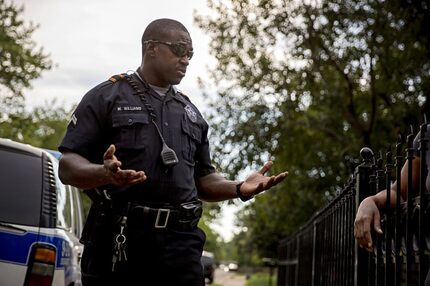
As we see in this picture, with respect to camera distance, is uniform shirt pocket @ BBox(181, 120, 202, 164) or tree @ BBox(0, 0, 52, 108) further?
tree @ BBox(0, 0, 52, 108)

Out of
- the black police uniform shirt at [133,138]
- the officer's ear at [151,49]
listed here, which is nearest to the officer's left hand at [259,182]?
the black police uniform shirt at [133,138]

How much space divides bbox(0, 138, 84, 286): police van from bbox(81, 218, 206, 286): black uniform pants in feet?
4.97

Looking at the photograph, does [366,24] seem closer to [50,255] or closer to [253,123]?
A: [253,123]

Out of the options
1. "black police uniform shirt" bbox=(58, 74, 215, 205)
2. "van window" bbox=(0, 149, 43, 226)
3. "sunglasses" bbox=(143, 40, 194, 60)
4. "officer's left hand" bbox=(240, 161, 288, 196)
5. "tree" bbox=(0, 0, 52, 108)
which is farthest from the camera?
"tree" bbox=(0, 0, 52, 108)

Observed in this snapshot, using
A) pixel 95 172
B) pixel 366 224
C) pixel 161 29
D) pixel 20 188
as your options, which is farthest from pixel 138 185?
pixel 20 188

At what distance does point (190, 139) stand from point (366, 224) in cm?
106

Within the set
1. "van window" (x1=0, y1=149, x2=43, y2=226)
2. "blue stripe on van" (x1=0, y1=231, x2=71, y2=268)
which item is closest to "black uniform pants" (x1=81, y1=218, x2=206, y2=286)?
"blue stripe on van" (x1=0, y1=231, x2=71, y2=268)

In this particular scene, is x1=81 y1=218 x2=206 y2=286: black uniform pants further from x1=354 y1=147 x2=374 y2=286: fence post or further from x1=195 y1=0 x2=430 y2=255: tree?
x1=195 y1=0 x2=430 y2=255: tree

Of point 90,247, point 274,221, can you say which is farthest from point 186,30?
point 274,221

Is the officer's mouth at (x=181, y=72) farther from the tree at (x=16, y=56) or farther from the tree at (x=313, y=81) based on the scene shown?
the tree at (x=16, y=56)

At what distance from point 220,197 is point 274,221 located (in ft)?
A: 93.0

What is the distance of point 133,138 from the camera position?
152 inches

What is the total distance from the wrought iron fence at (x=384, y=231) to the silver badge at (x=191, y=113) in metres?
0.94

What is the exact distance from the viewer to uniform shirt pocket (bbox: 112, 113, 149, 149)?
385cm
